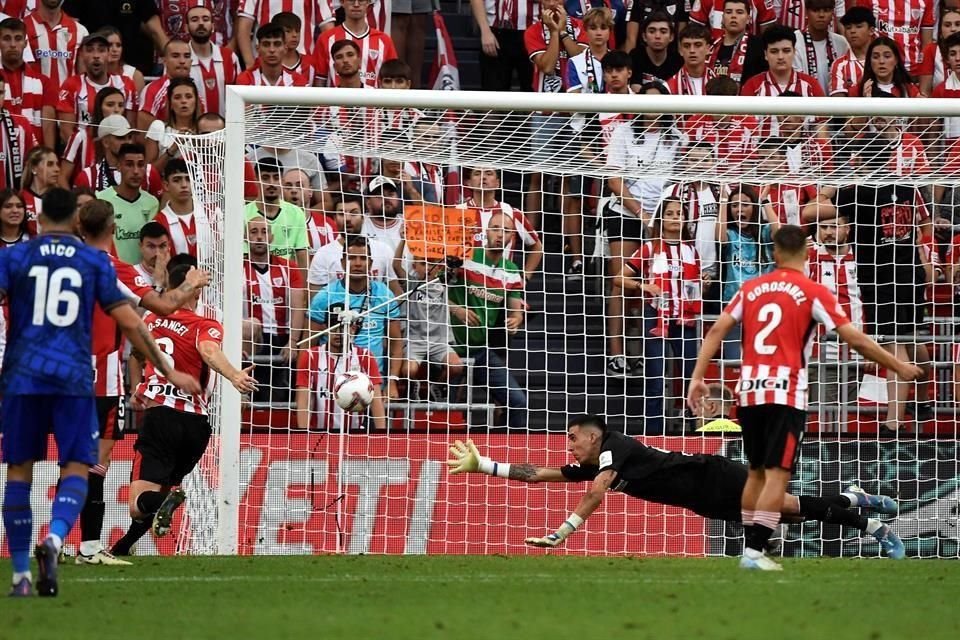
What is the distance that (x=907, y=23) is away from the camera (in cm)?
1725

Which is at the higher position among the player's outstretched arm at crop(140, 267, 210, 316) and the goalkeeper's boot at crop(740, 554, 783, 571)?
the player's outstretched arm at crop(140, 267, 210, 316)

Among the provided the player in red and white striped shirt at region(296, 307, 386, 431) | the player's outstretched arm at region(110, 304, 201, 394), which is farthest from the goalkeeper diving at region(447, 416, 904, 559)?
the player's outstretched arm at region(110, 304, 201, 394)

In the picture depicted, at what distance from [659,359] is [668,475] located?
5.65ft

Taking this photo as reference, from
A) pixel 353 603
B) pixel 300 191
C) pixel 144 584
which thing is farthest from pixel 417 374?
pixel 353 603

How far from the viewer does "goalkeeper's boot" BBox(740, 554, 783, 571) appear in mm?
9845

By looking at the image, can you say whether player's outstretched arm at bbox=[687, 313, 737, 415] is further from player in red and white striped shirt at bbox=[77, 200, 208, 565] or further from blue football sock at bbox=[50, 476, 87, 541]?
blue football sock at bbox=[50, 476, 87, 541]

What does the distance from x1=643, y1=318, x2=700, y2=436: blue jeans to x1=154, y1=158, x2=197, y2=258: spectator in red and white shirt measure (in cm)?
398

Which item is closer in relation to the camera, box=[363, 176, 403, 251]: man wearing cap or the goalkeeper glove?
the goalkeeper glove

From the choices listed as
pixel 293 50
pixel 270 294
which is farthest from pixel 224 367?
pixel 293 50

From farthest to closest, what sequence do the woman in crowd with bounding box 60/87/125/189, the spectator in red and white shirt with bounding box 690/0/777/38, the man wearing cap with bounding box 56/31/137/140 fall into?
1. the spectator in red and white shirt with bounding box 690/0/777/38
2. the man wearing cap with bounding box 56/31/137/140
3. the woman in crowd with bounding box 60/87/125/189

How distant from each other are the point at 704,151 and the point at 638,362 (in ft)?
6.24

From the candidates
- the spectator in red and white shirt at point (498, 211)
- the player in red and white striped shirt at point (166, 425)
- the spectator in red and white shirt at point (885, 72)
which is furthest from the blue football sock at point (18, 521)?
the spectator in red and white shirt at point (885, 72)

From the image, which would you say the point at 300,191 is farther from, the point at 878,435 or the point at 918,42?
the point at 918,42

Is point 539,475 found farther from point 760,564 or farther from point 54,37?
point 54,37
